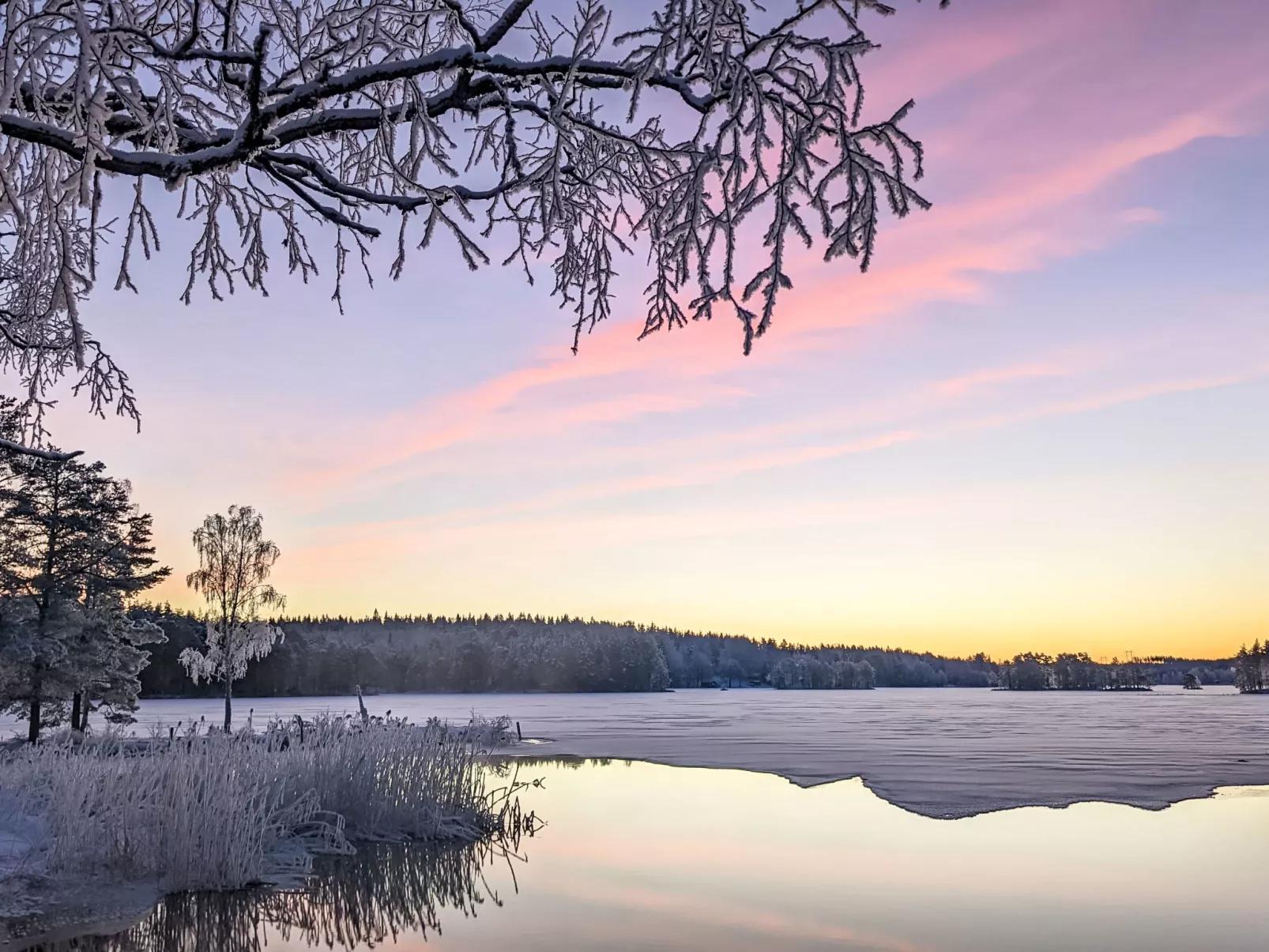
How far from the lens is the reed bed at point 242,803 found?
10586mm

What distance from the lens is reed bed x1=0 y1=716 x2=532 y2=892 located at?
10.6 m

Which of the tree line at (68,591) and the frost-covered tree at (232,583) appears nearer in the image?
the tree line at (68,591)

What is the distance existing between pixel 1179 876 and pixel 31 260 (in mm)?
13803

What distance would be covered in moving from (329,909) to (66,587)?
25.7 metres

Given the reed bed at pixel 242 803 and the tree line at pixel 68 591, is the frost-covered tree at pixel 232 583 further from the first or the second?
the reed bed at pixel 242 803

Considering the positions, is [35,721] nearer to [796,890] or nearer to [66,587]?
[66,587]

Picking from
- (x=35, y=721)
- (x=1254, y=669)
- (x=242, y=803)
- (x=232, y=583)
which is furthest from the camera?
(x=1254, y=669)

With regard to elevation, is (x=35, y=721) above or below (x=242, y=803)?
below

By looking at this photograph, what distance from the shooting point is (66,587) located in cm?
3108

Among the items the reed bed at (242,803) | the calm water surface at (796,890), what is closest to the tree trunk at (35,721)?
the reed bed at (242,803)

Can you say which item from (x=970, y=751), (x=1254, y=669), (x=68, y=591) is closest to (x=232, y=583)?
(x=68, y=591)

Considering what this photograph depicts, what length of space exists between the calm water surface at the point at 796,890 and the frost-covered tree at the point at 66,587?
801 inches

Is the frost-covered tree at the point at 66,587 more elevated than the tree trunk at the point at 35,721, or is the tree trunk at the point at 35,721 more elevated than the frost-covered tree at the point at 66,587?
the frost-covered tree at the point at 66,587

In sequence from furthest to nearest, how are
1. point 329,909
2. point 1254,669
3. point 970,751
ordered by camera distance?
1. point 1254,669
2. point 970,751
3. point 329,909
